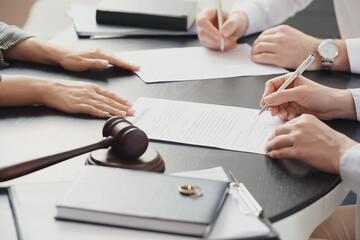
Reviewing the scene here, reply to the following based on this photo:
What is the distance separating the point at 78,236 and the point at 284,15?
149cm

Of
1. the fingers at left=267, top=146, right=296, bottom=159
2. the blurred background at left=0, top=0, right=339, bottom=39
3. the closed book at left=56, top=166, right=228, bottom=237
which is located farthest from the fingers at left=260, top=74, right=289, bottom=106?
the blurred background at left=0, top=0, right=339, bottom=39

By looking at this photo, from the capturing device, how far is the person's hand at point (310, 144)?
1.02m

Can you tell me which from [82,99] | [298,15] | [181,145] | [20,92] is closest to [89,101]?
[82,99]

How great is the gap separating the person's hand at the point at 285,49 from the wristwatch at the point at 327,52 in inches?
0.6

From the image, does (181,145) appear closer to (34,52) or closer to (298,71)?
(298,71)

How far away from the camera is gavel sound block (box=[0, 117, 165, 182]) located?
3.02 feet

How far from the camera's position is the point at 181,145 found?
1096 mm

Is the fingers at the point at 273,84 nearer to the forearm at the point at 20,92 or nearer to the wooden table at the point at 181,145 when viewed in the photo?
the wooden table at the point at 181,145

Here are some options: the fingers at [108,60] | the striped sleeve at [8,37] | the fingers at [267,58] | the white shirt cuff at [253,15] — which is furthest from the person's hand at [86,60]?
the white shirt cuff at [253,15]

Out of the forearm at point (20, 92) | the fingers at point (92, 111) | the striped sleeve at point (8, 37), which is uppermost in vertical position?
the striped sleeve at point (8, 37)

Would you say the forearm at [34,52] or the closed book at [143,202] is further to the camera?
the forearm at [34,52]

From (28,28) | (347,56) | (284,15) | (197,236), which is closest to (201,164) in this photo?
(197,236)

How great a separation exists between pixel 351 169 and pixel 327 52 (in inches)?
25.0

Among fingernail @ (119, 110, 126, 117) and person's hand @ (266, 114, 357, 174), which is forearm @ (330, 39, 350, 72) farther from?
fingernail @ (119, 110, 126, 117)
